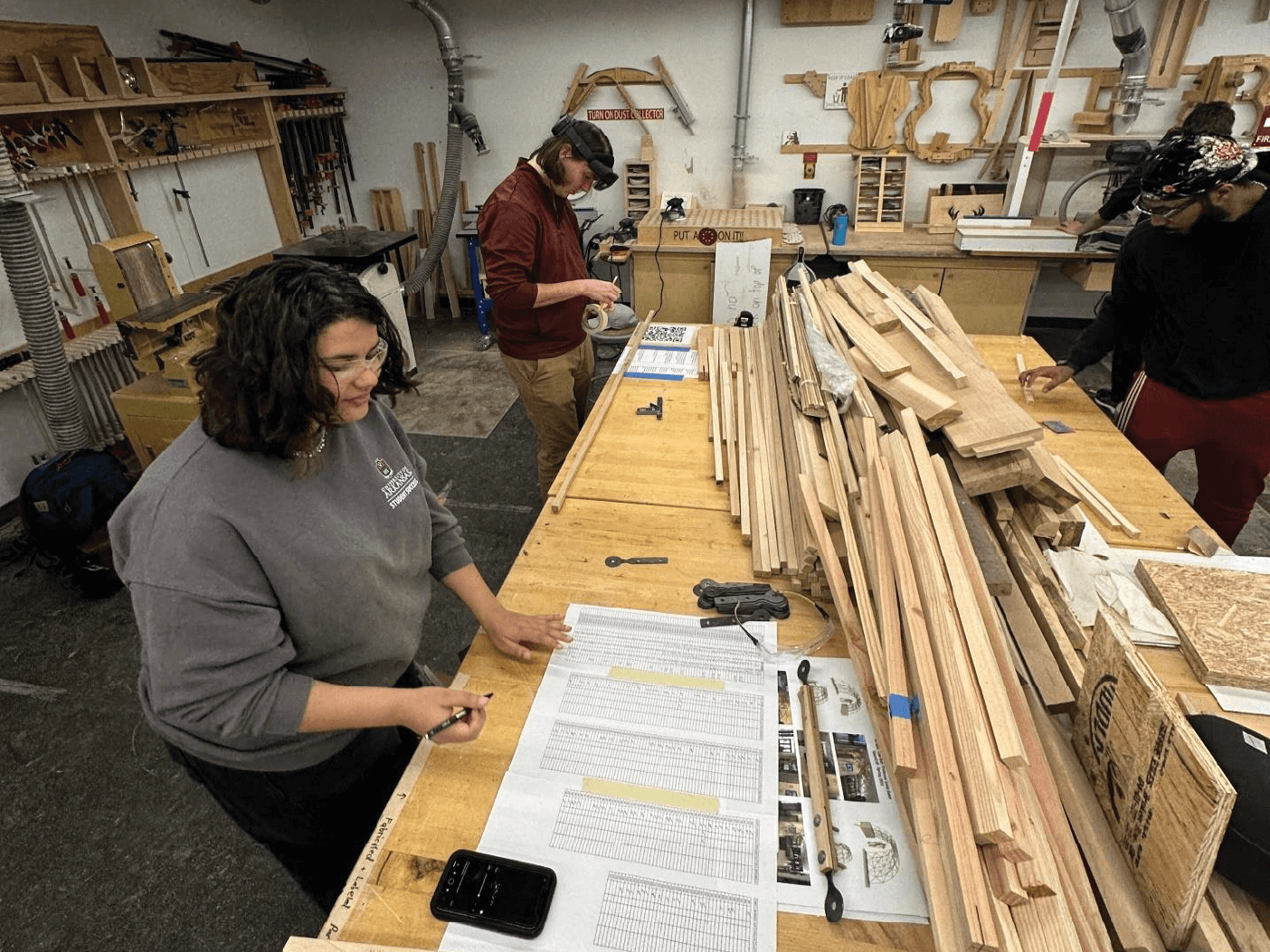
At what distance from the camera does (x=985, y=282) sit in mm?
4676

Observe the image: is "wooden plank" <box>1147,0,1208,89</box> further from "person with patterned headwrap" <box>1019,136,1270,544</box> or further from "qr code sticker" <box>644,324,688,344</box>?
"qr code sticker" <box>644,324,688,344</box>

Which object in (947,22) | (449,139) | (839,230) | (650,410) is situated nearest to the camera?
(650,410)

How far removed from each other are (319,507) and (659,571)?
87cm

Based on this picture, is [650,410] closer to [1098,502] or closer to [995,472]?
[995,472]

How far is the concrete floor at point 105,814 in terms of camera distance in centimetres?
192

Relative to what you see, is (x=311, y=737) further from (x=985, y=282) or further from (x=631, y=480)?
(x=985, y=282)

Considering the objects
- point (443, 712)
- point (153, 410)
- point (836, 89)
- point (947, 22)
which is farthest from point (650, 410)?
point (947, 22)

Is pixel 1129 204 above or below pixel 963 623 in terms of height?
above

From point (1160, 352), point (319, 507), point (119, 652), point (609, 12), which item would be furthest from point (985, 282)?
point (119, 652)

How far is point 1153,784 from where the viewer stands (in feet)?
2.98

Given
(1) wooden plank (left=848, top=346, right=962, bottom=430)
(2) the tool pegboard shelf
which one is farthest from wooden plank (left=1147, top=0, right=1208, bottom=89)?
(2) the tool pegboard shelf

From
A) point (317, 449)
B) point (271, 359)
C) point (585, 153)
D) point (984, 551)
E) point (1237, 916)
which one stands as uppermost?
point (585, 153)

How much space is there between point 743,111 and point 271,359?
17.9 ft

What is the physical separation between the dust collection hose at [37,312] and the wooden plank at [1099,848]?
4427mm
